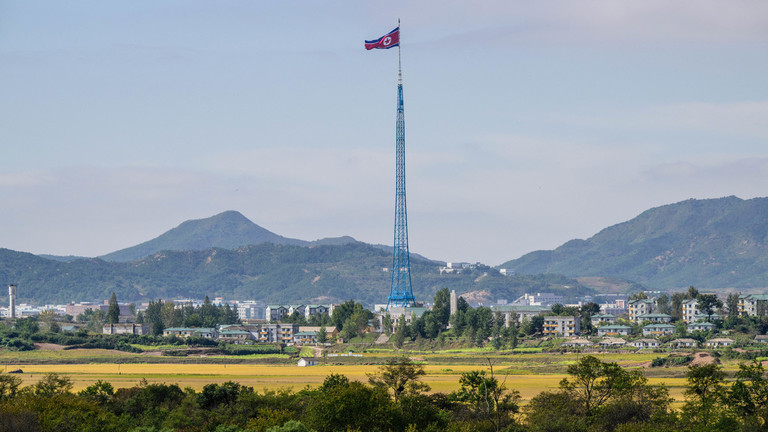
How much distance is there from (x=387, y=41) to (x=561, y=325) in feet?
158

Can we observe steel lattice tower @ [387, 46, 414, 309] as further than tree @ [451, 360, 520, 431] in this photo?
Yes

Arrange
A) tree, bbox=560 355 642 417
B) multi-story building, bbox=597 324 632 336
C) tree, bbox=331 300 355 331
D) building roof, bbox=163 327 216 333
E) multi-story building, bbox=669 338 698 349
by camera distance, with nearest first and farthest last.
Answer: tree, bbox=560 355 642 417 → multi-story building, bbox=669 338 698 349 → multi-story building, bbox=597 324 632 336 → building roof, bbox=163 327 216 333 → tree, bbox=331 300 355 331

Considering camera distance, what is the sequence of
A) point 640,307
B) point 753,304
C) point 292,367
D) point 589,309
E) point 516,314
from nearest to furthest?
point 292,367, point 516,314, point 753,304, point 589,309, point 640,307

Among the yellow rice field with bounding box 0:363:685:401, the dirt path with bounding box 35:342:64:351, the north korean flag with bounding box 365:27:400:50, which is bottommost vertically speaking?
the yellow rice field with bounding box 0:363:685:401

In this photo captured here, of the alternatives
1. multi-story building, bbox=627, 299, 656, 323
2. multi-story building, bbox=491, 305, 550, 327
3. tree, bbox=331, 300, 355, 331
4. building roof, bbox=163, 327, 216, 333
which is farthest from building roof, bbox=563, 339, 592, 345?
building roof, bbox=163, 327, 216, 333

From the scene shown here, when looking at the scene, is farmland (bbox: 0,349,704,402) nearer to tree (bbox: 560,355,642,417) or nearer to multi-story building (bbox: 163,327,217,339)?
tree (bbox: 560,355,642,417)

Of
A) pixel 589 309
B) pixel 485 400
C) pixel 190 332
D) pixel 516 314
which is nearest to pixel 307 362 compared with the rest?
pixel 190 332

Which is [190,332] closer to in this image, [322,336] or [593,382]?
[322,336]

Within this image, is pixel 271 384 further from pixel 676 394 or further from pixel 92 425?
pixel 92 425

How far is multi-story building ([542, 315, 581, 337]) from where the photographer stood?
16088 cm

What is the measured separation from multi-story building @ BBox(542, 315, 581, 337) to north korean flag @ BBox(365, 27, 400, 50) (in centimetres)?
4560

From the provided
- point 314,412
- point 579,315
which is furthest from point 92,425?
point 579,315

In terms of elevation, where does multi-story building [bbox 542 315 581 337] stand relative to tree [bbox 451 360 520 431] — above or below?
above

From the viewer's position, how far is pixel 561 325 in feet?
532
